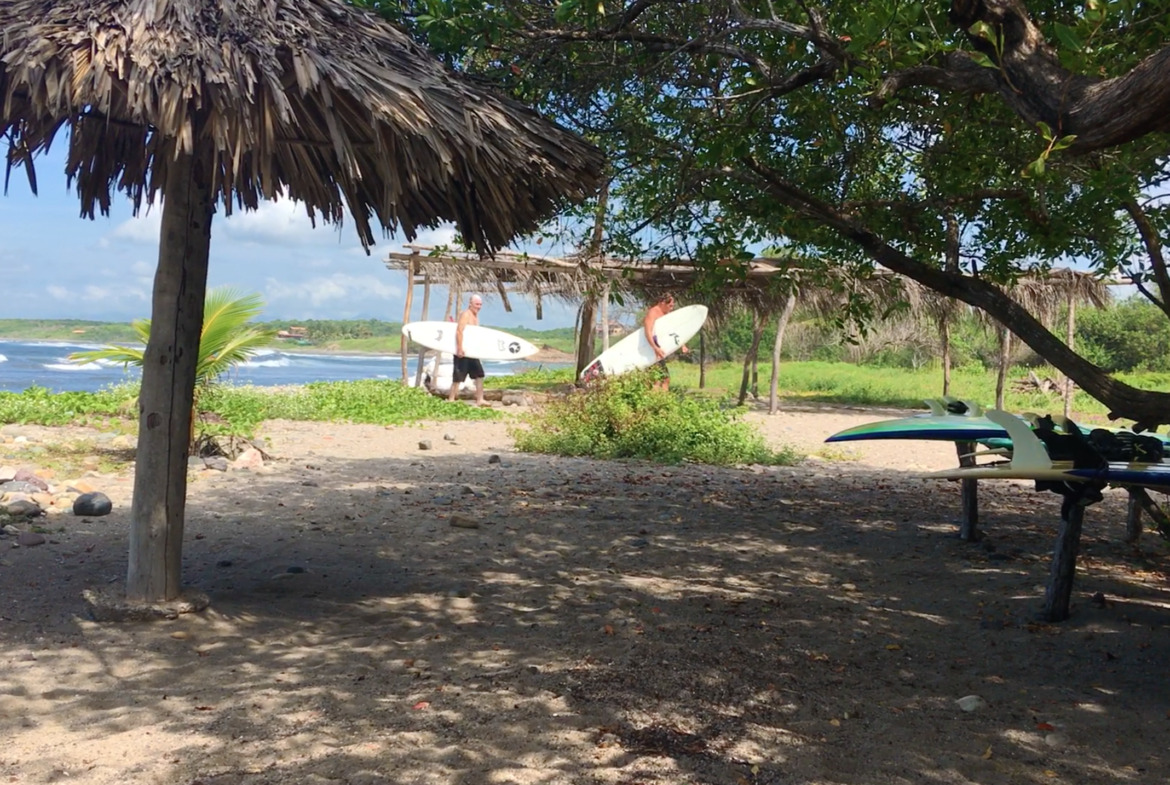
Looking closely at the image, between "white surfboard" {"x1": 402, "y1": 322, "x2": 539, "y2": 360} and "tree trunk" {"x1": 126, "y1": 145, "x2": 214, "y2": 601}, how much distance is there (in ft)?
38.8

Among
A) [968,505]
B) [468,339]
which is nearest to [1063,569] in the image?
[968,505]

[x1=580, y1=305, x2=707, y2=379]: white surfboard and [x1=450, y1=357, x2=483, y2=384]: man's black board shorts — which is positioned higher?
[x1=580, y1=305, x2=707, y2=379]: white surfboard

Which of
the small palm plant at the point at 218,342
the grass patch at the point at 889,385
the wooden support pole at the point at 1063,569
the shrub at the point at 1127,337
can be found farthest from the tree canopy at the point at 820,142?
the shrub at the point at 1127,337

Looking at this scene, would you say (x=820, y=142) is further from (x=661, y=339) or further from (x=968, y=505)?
(x=661, y=339)

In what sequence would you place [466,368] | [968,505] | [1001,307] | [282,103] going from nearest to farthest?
[282,103] → [1001,307] → [968,505] → [466,368]

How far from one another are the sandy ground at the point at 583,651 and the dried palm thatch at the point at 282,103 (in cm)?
176

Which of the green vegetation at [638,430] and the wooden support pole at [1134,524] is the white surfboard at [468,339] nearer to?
the green vegetation at [638,430]

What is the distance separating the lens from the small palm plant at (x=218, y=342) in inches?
329

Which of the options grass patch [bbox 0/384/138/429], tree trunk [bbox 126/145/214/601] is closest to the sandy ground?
tree trunk [bbox 126/145/214/601]

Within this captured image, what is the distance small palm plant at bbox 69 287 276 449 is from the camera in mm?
A: 8366

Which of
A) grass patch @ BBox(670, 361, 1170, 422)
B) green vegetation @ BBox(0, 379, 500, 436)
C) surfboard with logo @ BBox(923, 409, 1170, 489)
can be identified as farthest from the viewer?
grass patch @ BBox(670, 361, 1170, 422)

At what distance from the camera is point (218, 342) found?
28.1 ft

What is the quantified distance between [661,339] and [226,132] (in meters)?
12.4

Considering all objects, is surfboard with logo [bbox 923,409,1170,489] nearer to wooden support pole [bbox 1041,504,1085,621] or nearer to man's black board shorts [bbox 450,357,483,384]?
wooden support pole [bbox 1041,504,1085,621]
